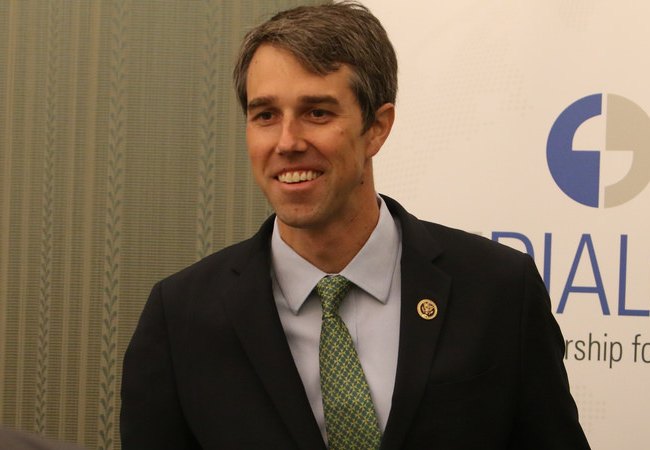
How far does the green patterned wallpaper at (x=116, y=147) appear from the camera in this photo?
2811 mm

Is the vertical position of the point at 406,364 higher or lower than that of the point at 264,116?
lower

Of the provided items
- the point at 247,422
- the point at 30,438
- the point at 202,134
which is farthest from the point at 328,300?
the point at 202,134

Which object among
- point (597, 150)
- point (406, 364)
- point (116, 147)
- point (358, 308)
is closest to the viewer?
point (406, 364)

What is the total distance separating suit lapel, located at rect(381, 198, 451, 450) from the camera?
4.77 feet

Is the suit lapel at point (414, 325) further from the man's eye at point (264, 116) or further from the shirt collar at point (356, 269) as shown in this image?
the man's eye at point (264, 116)

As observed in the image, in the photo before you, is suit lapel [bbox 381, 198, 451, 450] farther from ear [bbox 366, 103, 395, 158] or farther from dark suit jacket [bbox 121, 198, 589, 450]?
ear [bbox 366, 103, 395, 158]

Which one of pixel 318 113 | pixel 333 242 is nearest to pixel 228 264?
pixel 333 242

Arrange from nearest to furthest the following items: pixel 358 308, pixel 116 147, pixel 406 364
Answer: pixel 406 364, pixel 358 308, pixel 116 147

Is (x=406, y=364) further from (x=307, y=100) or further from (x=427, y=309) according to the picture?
(x=307, y=100)

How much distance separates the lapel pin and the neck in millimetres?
136

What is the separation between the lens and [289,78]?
1531mm

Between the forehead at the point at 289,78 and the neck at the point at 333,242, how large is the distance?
0.65 feet

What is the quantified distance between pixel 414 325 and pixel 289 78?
0.40 metres

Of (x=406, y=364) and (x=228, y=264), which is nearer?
(x=406, y=364)
